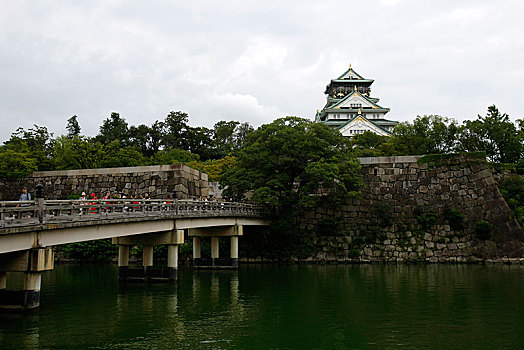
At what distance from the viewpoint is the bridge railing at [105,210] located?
14.7 m

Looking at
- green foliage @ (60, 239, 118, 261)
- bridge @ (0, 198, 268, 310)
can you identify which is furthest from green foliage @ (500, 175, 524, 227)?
green foliage @ (60, 239, 118, 261)

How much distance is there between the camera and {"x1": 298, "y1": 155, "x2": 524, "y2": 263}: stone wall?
111 ft

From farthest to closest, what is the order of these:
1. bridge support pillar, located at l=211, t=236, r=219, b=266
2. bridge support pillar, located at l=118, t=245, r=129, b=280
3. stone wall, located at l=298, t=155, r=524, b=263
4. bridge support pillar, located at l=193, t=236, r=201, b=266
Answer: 1. stone wall, located at l=298, t=155, r=524, b=263
2. bridge support pillar, located at l=193, t=236, r=201, b=266
3. bridge support pillar, located at l=211, t=236, r=219, b=266
4. bridge support pillar, located at l=118, t=245, r=129, b=280

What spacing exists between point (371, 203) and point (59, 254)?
2532 cm

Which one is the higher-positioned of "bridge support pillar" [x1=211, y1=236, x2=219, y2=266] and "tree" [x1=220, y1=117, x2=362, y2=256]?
"tree" [x1=220, y1=117, x2=362, y2=256]

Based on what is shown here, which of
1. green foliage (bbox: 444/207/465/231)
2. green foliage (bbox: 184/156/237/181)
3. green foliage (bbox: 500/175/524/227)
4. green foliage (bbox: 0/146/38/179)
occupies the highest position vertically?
green foliage (bbox: 184/156/237/181)

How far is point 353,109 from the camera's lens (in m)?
82.0

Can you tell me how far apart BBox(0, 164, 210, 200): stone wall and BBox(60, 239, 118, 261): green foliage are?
422 centimetres

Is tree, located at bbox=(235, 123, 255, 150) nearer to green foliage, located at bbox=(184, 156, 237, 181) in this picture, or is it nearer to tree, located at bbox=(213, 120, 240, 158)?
tree, located at bbox=(213, 120, 240, 158)

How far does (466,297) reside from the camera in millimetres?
18906

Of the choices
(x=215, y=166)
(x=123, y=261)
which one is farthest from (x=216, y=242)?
(x=215, y=166)

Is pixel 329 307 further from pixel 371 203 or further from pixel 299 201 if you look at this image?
pixel 371 203

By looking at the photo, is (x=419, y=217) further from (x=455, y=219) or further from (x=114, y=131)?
(x=114, y=131)

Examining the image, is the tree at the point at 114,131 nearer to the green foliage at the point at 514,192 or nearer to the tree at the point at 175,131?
the tree at the point at 175,131
